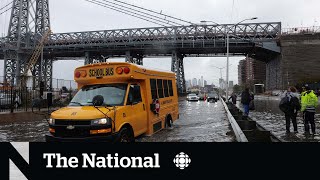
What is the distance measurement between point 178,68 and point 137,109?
73581 millimetres

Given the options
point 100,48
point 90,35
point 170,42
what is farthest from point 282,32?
point 90,35

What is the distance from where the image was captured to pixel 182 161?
16.5ft

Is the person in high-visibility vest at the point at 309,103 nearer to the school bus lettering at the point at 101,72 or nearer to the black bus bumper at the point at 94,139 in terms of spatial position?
the school bus lettering at the point at 101,72

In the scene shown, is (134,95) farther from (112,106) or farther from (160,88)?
(160,88)

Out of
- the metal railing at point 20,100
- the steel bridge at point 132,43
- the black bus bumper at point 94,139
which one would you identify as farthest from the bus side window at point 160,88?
the steel bridge at point 132,43

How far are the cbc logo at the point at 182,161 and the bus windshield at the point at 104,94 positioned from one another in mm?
4628

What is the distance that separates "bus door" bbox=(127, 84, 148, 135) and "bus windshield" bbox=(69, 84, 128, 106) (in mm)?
276

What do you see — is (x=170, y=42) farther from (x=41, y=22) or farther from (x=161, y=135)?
(x=161, y=135)

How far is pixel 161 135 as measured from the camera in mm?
12664

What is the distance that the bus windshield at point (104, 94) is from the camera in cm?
952

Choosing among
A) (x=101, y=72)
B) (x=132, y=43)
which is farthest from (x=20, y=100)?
(x=132, y=43)

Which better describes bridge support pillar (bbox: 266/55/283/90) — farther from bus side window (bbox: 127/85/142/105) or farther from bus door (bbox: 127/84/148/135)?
bus side window (bbox: 127/85/142/105)

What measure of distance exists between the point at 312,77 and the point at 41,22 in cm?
6953

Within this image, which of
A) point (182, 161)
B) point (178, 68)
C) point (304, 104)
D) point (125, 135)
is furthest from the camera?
point (178, 68)
